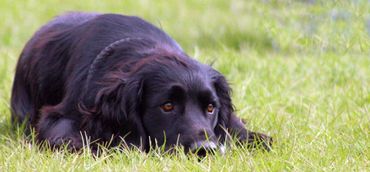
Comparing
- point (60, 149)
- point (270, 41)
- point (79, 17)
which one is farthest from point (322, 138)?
point (270, 41)

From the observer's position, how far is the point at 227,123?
5.02 m

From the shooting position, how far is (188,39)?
959cm

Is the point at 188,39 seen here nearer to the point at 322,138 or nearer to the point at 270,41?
the point at 270,41

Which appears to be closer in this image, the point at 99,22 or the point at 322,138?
the point at 322,138

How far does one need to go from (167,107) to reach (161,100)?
53 millimetres

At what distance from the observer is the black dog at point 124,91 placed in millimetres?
4547

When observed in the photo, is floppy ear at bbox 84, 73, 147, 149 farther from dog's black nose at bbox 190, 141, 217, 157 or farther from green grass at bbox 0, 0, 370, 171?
dog's black nose at bbox 190, 141, 217, 157

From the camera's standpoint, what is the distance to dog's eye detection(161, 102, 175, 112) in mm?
4539

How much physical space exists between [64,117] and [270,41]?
15.0 ft

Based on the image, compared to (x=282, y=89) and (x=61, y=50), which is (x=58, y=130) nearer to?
(x=61, y=50)

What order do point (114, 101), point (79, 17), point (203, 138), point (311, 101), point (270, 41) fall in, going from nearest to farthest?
point (203, 138), point (114, 101), point (79, 17), point (311, 101), point (270, 41)

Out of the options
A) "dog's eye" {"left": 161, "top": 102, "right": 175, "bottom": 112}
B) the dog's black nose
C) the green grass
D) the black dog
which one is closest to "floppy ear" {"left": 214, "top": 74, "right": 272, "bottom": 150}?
the black dog

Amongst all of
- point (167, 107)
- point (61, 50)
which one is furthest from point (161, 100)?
point (61, 50)

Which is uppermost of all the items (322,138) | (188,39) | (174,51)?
(174,51)
